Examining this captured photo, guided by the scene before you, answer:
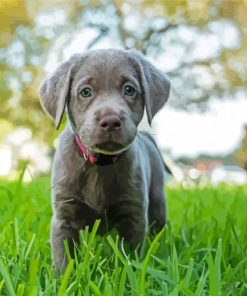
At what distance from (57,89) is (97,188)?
0.55 meters

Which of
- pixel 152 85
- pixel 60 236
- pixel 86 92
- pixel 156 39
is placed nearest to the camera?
pixel 86 92

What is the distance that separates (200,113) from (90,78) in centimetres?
1816

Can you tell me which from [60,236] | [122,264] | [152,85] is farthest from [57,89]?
[122,264]

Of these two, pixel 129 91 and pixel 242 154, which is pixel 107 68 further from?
pixel 242 154

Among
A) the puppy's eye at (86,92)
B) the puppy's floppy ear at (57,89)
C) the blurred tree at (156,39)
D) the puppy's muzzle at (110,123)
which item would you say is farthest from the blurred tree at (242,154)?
the puppy's muzzle at (110,123)

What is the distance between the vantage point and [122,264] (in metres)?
2.85

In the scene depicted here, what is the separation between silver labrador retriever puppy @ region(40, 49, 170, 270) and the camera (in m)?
3.01

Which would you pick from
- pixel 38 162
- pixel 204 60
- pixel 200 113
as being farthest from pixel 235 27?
pixel 38 162

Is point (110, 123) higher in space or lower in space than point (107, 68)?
lower

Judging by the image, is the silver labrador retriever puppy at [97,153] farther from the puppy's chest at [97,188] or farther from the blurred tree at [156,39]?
the blurred tree at [156,39]

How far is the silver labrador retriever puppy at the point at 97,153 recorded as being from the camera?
301 cm

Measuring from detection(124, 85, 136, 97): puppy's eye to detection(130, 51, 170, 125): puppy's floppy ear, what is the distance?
0.09m

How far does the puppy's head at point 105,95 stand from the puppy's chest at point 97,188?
0.82ft

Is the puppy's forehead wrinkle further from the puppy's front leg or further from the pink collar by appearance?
the puppy's front leg
